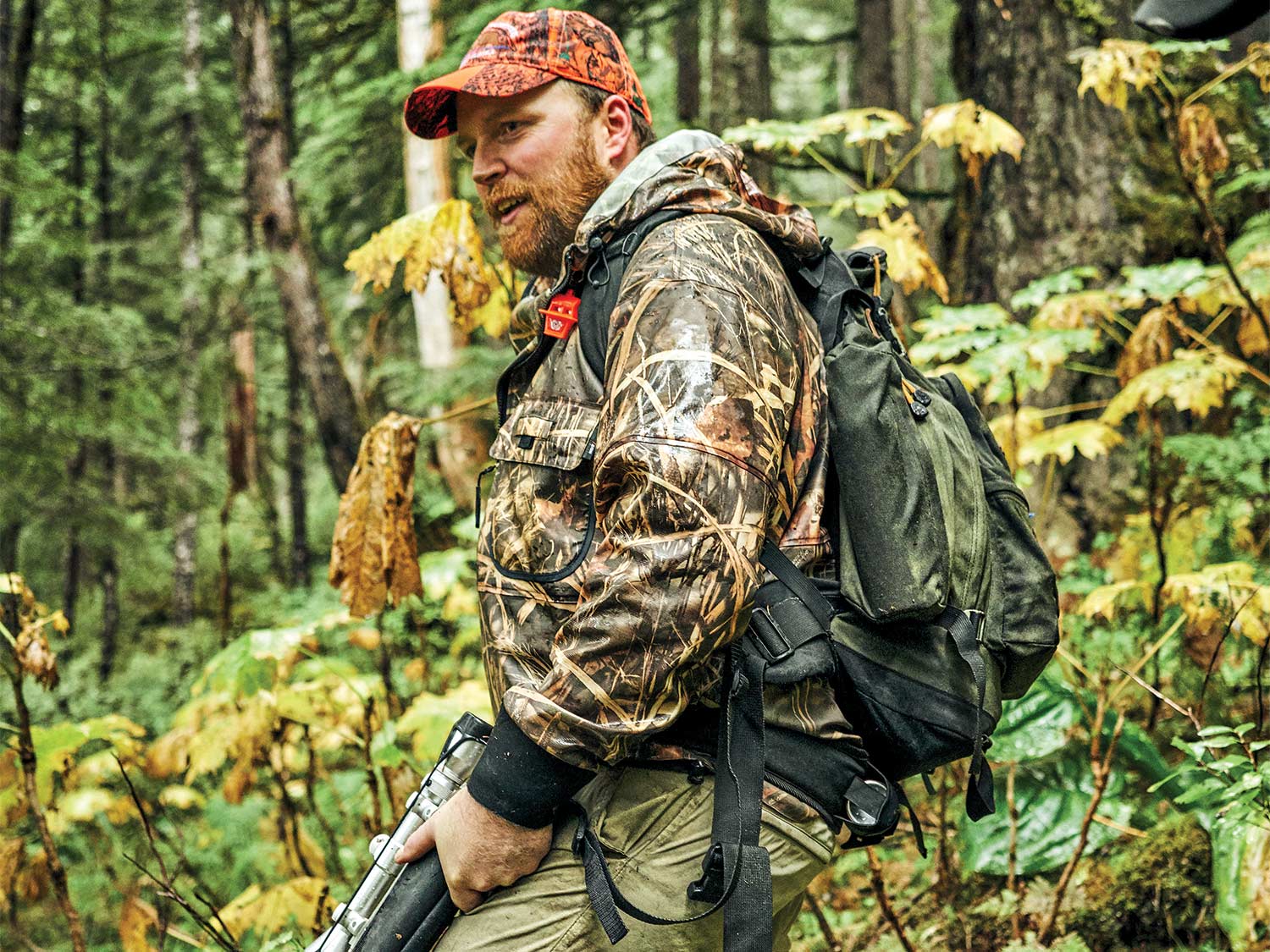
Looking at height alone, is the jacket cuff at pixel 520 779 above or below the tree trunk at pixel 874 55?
below

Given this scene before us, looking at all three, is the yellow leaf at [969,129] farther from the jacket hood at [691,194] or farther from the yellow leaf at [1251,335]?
the jacket hood at [691,194]

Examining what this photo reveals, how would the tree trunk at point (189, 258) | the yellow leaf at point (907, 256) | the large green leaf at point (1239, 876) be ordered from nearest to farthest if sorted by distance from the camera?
the large green leaf at point (1239, 876), the yellow leaf at point (907, 256), the tree trunk at point (189, 258)

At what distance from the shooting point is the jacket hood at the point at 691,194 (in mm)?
2102

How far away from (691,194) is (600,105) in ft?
1.77

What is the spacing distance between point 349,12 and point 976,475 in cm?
923

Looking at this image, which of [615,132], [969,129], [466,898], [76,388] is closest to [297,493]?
[76,388]

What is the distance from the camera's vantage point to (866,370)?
2049 mm

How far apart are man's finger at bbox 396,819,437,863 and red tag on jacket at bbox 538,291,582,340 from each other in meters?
1.05

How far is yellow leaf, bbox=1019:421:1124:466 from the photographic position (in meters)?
4.10

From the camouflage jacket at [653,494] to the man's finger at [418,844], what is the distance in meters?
0.23

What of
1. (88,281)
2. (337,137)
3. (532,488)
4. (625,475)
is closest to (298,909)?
(532,488)

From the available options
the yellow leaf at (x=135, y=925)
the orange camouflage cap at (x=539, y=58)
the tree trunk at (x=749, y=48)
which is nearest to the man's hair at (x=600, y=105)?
the orange camouflage cap at (x=539, y=58)

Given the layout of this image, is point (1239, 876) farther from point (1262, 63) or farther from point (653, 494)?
point (1262, 63)

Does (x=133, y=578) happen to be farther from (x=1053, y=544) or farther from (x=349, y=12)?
(x=1053, y=544)
